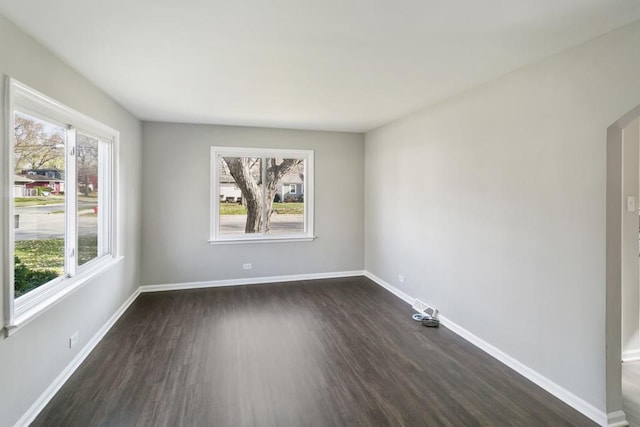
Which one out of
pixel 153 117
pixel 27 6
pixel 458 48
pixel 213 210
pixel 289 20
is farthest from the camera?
pixel 213 210

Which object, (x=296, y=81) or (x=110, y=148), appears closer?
(x=296, y=81)

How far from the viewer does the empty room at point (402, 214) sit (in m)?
2.08

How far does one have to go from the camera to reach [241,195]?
549cm

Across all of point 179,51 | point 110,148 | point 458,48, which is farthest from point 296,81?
point 110,148

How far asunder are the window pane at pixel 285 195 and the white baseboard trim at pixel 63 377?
263 centimetres

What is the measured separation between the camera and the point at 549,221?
258 cm

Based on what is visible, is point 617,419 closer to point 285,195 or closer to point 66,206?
point 66,206

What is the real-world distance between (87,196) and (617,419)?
466 cm

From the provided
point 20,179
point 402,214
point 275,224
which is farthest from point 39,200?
point 402,214

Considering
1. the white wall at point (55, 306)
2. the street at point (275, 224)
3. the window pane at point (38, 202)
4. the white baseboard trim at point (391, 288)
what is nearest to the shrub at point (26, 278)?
the window pane at point (38, 202)

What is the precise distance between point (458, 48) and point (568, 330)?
2195mm

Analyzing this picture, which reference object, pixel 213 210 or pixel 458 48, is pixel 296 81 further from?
pixel 213 210

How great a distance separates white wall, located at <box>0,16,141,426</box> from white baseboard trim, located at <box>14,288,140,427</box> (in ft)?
0.14

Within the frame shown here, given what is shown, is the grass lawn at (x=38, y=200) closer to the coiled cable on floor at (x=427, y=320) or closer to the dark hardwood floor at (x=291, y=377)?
the dark hardwood floor at (x=291, y=377)
